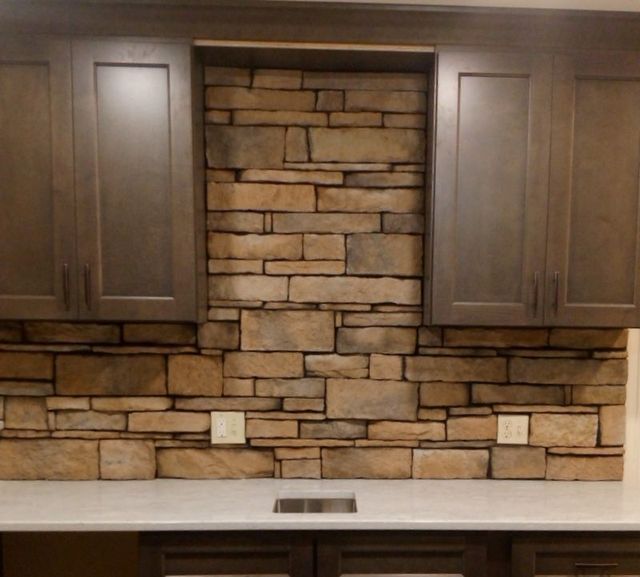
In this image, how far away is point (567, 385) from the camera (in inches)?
79.9

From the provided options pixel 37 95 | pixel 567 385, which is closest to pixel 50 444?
pixel 37 95

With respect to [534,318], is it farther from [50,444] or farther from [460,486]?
[50,444]

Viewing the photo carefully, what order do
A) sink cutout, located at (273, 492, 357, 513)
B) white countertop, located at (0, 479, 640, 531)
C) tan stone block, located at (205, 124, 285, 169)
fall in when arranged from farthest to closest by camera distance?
tan stone block, located at (205, 124, 285, 169) < sink cutout, located at (273, 492, 357, 513) < white countertop, located at (0, 479, 640, 531)

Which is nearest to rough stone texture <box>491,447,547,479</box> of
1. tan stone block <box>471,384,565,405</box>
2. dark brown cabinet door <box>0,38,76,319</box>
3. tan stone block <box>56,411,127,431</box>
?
tan stone block <box>471,384,565,405</box>

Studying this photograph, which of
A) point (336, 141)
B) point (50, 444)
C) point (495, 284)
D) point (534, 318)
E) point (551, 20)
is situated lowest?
point (50, 444)

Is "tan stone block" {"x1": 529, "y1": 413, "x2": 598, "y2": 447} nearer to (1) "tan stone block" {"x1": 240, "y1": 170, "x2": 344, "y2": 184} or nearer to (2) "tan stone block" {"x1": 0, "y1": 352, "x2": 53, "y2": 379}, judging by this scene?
(1) "tan stone block" {"x1": 240, "y1": 170, "x2": 344, "y2": 184}

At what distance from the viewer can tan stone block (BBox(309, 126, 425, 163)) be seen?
6.55ft

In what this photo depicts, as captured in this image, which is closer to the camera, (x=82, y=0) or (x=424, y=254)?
(x=82, y=0)

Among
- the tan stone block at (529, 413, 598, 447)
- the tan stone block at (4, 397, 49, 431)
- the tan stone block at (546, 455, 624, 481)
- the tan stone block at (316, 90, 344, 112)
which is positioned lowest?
the tan stone block at (546, 455, 624, 481)

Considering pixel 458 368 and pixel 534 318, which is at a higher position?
pixel 534 318

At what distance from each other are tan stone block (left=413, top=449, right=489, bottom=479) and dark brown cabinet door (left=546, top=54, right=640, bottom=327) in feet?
2.18

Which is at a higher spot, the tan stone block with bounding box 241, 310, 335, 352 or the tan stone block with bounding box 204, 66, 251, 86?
the tan stone block with bounding box 204, 66, 251, 86

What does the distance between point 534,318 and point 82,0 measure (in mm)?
1898

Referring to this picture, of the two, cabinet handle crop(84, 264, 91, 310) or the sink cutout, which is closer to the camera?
cabinet handle crop(84, 264, 91, 310)
